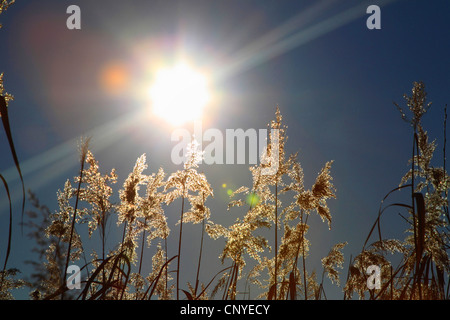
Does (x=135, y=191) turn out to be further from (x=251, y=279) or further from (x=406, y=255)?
(x=406, y=255)

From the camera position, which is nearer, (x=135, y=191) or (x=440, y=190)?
(x=440, y=190)

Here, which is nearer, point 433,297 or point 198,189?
point 433,297

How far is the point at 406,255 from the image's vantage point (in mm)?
2805

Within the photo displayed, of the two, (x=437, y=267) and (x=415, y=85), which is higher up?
(x=415, y=85)
